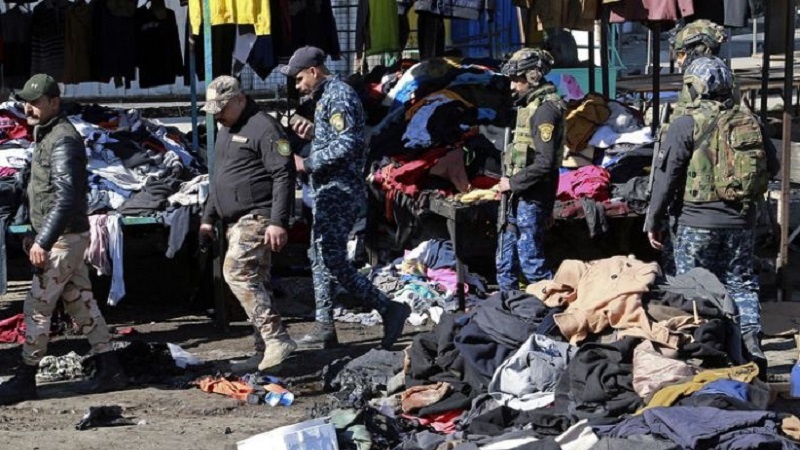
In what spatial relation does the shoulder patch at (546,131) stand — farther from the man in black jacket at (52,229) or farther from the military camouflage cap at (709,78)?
the man in black jacket at (52,229)

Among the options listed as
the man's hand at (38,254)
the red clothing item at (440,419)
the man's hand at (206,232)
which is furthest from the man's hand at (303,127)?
the red clothing item at (440,419)

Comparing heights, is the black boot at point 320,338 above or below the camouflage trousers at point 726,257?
below

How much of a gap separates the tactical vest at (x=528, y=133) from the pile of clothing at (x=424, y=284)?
157 centimetres

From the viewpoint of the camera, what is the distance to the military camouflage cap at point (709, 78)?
28.6 feet

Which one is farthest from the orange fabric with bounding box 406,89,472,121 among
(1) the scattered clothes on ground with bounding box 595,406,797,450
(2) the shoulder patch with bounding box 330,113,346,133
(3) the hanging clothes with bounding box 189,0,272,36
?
(1) the scattered clothes on ground with bounding box 595,406,797,450

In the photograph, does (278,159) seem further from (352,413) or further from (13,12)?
(13,12)

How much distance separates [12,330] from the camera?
10.6 metres

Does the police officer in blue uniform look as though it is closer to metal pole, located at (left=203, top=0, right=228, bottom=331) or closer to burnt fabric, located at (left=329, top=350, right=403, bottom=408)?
burnt fabric, located at (left=329, top=350, right=403, bottom=408)

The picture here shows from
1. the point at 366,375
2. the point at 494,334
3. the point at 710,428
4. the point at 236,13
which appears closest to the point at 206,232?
the point at 366,375

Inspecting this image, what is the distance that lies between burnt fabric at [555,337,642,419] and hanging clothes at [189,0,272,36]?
485cm

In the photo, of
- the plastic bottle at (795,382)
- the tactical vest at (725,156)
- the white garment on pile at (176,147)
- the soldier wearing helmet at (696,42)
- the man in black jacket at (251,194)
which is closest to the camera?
the plastic bottle at (795,382)

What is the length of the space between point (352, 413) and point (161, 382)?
2038 mm

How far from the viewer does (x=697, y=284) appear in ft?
27.7

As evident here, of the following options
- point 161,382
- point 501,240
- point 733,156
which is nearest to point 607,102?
point 501,240
